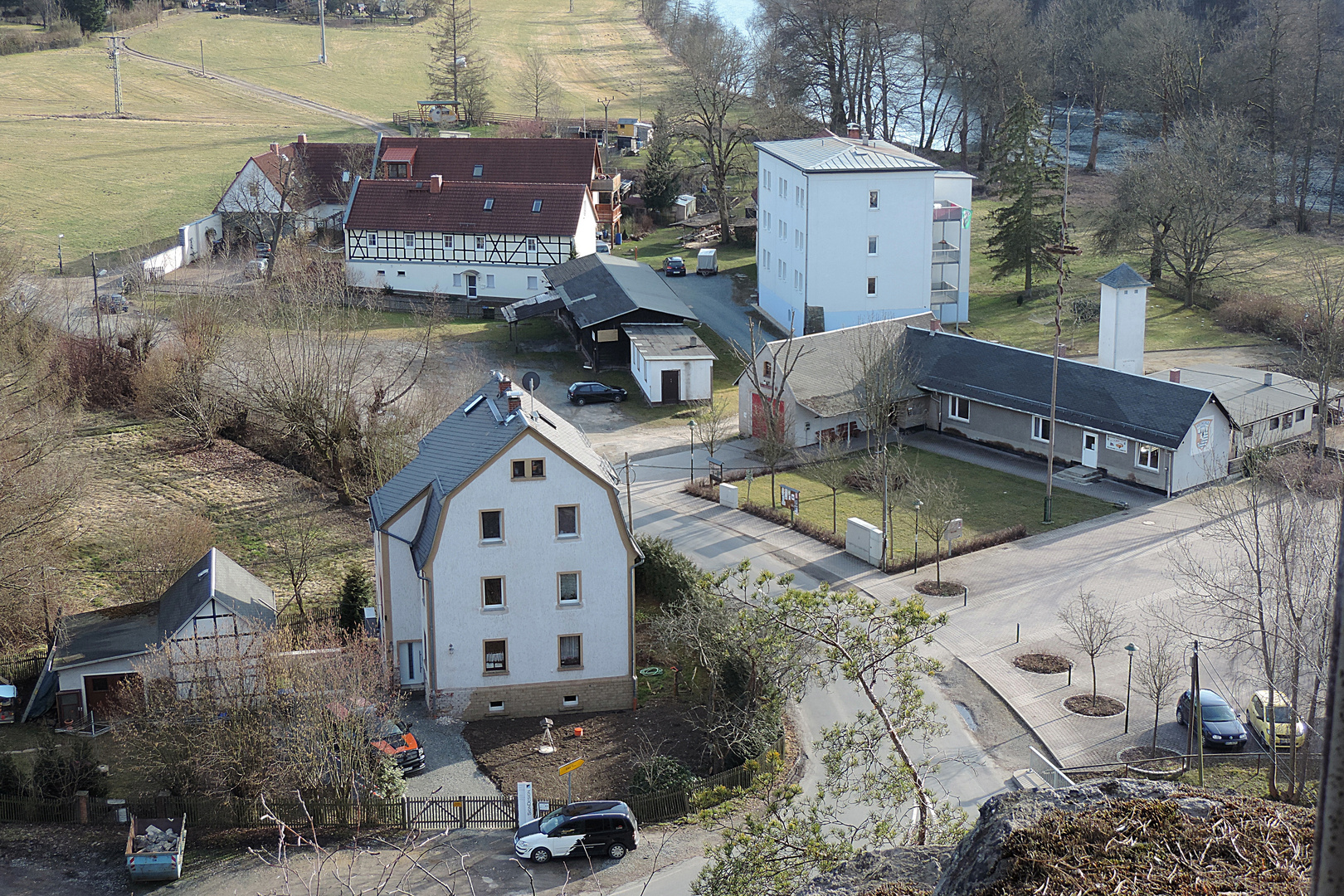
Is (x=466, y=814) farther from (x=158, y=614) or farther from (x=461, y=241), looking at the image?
(x=461, y=241)

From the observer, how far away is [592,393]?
5959cm

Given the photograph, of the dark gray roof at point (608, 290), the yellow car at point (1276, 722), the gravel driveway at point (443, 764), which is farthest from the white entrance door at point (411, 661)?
the dark gray roof at point (608, 290)

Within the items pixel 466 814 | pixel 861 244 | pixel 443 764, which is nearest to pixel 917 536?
pixel 443 764

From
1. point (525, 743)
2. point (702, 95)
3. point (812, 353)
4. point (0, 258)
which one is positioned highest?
point (702, 95)

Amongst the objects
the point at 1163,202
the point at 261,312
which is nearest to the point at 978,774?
the point at 261,312

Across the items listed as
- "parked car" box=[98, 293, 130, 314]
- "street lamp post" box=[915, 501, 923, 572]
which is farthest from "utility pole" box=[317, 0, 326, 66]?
"street lamp post" box=[915, 501, 923, 572]

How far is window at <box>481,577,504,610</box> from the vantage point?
109ft

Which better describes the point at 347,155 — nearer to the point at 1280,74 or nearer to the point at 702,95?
the point at 702,95

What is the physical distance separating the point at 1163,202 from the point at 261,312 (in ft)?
159

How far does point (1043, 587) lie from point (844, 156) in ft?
111

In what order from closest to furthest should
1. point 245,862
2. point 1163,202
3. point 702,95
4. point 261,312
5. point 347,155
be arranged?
point 245,862 < point 261,312 < point 1163,202 < point 347,155 < point 702,95

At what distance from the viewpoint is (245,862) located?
27156 millimetres

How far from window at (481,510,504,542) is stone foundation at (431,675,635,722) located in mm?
3981

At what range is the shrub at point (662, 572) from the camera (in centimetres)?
3788
